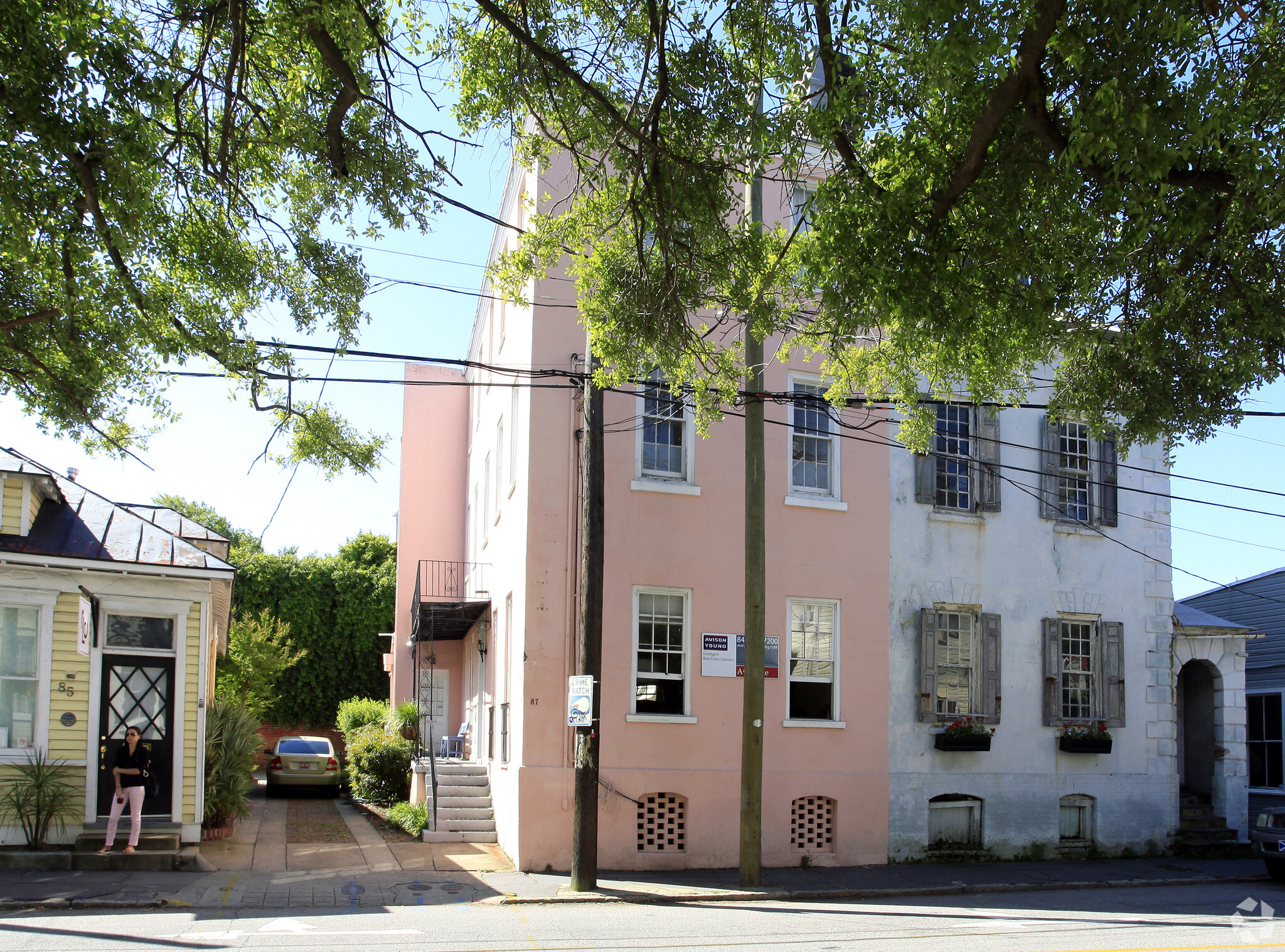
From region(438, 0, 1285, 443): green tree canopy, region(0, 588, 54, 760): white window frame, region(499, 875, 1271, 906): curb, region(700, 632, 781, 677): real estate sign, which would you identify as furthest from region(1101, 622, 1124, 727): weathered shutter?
region(0, 588, 54, 760): white window frame

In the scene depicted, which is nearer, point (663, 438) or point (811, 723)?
point (811, 723)

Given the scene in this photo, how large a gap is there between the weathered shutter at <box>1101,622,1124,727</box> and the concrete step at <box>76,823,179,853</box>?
550 inches

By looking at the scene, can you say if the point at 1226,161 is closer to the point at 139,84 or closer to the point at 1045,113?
the point at 1045,113

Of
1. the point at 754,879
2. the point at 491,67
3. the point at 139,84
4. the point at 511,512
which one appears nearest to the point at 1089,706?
the point at 754,879

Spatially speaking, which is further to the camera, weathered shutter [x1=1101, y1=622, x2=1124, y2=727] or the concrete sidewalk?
weathered shutter [x1=1101, y1=622, x2=1124, y2=727]

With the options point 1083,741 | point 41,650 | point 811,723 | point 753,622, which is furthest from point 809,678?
point 41,650

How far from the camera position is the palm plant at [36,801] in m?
13.7

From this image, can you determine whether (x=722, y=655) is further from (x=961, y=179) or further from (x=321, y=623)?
(x=321, y=623)

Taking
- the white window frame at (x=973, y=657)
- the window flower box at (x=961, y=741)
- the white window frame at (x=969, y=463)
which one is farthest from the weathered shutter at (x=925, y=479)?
the window flower box at (x=961, y=741)

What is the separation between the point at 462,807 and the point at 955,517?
29.2ft

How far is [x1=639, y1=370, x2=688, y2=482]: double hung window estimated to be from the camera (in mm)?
16203

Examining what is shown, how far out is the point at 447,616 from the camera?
Result: 798 inches
